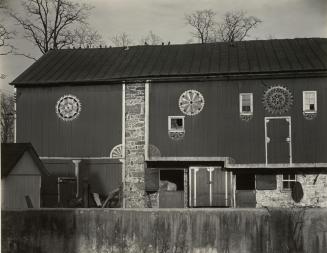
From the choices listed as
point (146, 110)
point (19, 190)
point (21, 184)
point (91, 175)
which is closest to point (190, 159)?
point (146, 110)

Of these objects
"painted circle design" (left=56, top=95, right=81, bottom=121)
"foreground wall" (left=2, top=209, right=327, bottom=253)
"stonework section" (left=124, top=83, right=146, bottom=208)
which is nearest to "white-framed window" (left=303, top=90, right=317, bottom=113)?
"stonework section" (left=124, top=83, right=146, bottom=208)

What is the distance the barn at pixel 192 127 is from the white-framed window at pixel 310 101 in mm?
46

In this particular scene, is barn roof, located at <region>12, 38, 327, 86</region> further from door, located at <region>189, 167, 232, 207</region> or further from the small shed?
the small shed

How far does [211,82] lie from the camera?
2664cm

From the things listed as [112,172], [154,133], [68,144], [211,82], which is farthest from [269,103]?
[68,144]

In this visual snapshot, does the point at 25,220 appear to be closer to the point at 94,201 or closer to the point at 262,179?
the point at 94,201

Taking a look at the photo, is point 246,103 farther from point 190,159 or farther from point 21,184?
point 21,184

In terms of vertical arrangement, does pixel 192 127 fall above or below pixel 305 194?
above

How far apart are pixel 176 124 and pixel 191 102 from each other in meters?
1.31

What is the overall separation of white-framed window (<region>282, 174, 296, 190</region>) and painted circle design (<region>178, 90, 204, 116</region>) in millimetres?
5253

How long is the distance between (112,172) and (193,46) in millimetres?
8677

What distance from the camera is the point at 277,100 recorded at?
26125mm

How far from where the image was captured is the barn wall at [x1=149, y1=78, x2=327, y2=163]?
2573cm

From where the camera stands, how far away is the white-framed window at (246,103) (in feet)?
86.4
